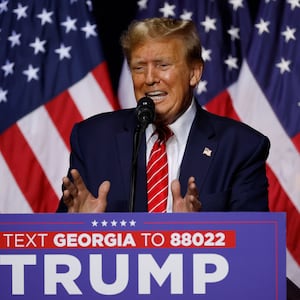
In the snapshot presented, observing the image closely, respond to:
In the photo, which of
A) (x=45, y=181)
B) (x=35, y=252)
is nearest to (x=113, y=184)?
(x=35, y=252)

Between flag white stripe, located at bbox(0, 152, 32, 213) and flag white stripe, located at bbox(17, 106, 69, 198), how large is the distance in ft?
0.48

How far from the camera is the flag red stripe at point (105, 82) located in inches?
129

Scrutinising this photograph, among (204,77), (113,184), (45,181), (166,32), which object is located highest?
(166,32)

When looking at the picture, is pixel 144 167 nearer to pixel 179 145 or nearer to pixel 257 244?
pixel 179 145

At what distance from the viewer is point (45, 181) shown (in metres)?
3.25

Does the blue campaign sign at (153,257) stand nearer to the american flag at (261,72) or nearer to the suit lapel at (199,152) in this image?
the suit lapel at (199,152)

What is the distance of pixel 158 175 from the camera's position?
84.4 inches

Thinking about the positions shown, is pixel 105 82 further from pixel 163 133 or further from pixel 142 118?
pixel 142 118

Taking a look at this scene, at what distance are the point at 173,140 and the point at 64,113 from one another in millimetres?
1112

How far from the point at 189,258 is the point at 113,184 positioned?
81cm

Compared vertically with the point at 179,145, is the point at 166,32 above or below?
above

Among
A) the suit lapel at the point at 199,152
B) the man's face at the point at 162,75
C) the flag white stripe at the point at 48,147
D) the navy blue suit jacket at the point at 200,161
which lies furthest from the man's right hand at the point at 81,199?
the flag white stripe at the point at 48,147

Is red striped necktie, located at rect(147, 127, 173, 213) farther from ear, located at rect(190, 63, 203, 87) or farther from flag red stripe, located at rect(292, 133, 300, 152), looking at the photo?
flag red stripe, located at rect(292, 133, 300, 152)

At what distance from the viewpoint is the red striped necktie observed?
2.11m
